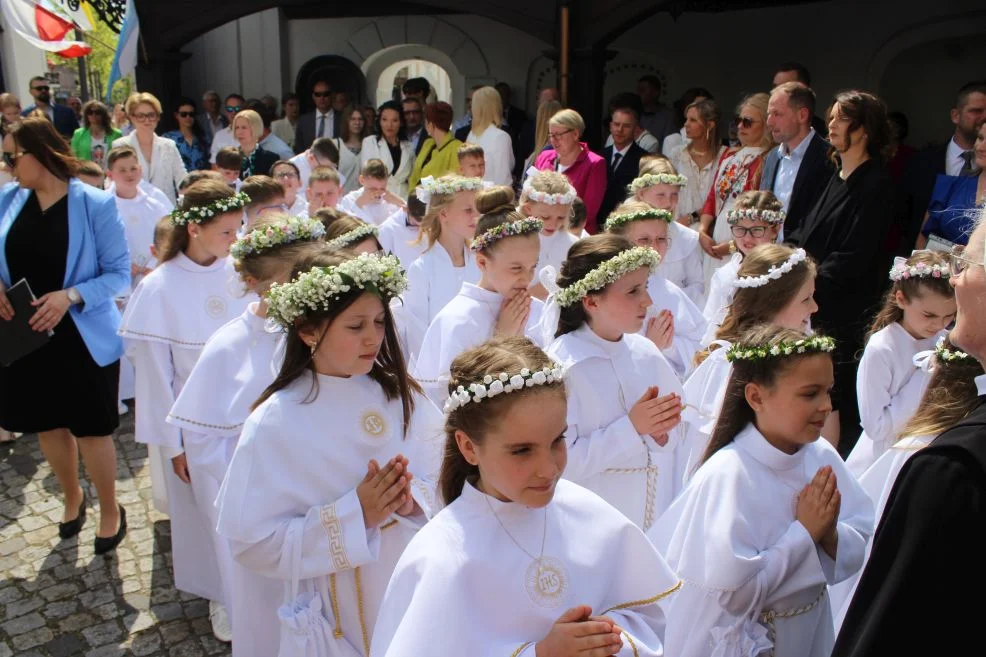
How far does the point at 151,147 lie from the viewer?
9.01 metres

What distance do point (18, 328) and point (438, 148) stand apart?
5.00 meters

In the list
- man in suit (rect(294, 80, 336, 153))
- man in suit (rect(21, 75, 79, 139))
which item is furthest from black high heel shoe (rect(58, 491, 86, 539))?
man in suit (rect(21, 75, 79, 139))

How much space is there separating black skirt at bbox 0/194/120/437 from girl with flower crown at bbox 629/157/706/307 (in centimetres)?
378

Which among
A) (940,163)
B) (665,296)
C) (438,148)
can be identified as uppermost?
(438,148)

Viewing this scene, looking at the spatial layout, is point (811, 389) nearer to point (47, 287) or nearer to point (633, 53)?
point (47, 287)

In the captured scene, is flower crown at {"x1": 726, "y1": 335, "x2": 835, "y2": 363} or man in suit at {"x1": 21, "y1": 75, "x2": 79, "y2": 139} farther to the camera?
man in suit at {"x1": 21, "y1": 75, "x2": 79, "y2": 139}

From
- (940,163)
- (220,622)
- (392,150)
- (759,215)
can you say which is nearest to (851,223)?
(759,215)

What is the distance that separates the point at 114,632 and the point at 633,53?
44.6 ft

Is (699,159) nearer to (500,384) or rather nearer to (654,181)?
(654,181)

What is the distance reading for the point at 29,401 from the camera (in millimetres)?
5020

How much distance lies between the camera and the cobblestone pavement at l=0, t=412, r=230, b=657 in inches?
169

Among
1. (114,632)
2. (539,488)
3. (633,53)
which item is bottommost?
(114,632)

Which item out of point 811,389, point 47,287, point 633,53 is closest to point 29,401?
point 47,287

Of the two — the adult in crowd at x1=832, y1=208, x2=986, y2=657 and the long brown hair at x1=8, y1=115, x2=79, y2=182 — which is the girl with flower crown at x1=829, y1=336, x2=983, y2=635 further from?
the long brown hair at x1=8, y1=115, x2=79, y2=182
